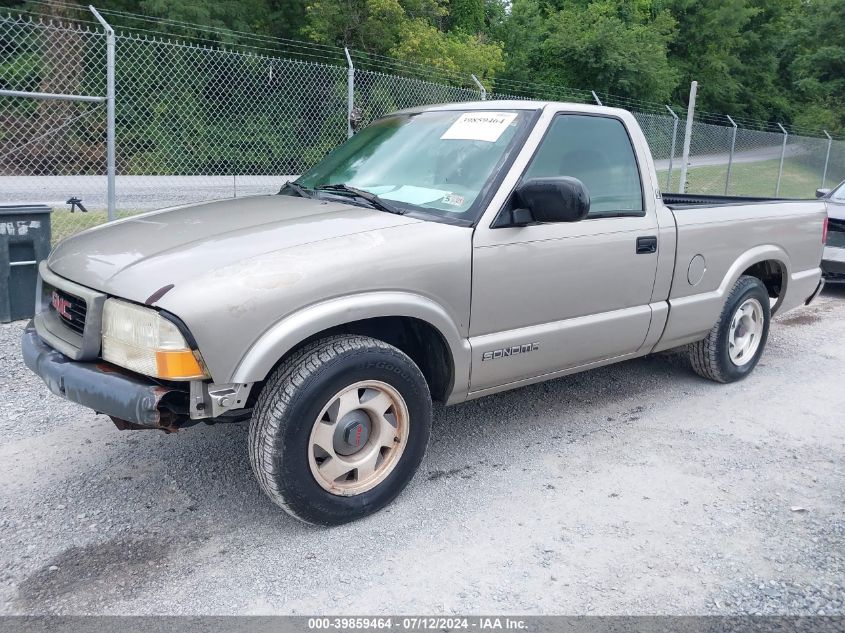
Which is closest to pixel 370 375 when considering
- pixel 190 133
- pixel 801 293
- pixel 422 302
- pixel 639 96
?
pixel 422 302

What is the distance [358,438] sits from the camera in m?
3.29

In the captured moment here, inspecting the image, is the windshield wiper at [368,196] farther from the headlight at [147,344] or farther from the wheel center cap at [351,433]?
the headlight at [147,344]

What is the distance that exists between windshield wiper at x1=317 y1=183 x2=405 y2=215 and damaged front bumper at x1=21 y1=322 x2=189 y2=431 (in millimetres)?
1349

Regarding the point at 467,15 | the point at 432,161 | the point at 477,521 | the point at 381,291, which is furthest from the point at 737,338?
the point at 467,15

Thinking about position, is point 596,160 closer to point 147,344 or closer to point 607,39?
point 147,344

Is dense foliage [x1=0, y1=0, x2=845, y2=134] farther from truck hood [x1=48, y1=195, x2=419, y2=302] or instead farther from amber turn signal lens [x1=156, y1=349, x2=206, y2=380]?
amber turn signal lens [x1=156, y1=349, x2=206, y2=380]

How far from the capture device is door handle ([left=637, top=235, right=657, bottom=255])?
14.2 ft

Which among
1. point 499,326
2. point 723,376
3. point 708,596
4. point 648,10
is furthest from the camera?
point 648,10

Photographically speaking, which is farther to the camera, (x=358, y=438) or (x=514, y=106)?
(x=514, y=106)

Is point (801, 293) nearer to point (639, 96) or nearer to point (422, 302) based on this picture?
point (422, 302)

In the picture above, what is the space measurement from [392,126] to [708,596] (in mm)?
3030

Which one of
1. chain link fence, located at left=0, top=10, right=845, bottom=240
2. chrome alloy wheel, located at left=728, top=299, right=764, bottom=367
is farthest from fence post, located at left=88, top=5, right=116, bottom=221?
chrome alloy wheel, located at left=728, top=299, right=764, bottom=367

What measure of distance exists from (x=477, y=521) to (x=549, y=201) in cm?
154

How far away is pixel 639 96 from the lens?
3078 cm
